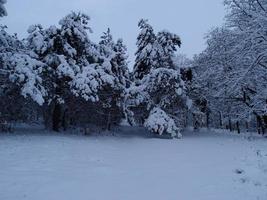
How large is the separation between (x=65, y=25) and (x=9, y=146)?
11.9 m

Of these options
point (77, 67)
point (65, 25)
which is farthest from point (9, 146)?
point (65, 25)

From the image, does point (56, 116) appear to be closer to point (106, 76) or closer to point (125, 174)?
point (106, 76)

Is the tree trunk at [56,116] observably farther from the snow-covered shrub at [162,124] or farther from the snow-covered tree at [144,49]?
the snow-covered tree at [144,49]

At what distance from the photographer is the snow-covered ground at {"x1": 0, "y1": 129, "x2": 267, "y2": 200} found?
828cm

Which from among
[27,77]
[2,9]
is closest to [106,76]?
[27,77]

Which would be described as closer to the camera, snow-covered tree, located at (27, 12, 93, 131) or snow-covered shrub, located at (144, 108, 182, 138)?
snow-covered tree, located at (27, 12, 93, 131)

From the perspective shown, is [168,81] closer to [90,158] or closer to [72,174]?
[90,158]

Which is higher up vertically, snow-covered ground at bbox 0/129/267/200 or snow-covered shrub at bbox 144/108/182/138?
snow-covered shrub at bbox 144/108/182/138

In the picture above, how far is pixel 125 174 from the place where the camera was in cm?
1085

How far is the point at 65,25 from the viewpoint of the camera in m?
24.8

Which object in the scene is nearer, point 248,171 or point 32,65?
point 248,171

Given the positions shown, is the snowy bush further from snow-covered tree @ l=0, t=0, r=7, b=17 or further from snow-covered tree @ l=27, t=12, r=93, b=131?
snow-covered tree @ l=0, t=0, r=7, b=17

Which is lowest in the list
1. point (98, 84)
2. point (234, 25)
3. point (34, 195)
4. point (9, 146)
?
point (34, 195)

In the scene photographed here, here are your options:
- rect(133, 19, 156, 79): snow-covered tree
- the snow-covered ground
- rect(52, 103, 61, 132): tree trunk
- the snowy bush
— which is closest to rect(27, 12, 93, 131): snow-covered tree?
rect(52, 103, 61, 132): tree trunk
